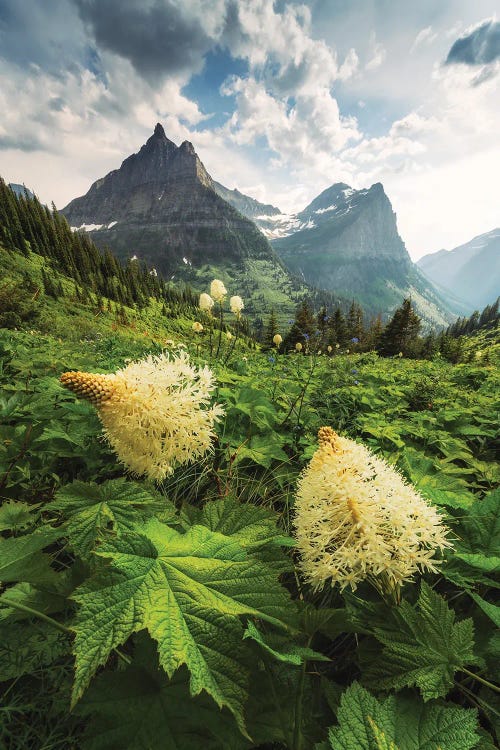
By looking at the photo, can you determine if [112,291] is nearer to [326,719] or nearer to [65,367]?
[65,367]

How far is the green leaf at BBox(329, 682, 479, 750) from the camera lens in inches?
48.6

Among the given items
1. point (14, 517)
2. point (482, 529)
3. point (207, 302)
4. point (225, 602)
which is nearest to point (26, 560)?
point (14, 517)

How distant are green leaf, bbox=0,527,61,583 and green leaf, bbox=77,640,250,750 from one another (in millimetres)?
633

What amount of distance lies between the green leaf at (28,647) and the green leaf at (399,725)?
4.45ft

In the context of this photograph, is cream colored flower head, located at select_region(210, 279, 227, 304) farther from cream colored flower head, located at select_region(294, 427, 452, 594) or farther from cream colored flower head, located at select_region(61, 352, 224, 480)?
cream colored flower head, located at select_region(294, 427, 452, 594)

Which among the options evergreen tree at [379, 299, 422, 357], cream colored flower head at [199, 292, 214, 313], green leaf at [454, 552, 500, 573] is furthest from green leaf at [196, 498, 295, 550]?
evergreen tree at [379, 299, 422, 357]

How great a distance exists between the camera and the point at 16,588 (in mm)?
1747

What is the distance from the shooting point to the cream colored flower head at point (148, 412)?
230 centimetres

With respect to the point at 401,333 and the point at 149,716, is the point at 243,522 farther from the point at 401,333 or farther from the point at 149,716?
the point at 401,333

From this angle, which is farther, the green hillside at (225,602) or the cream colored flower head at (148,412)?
the cream colored flower head at (148,412)

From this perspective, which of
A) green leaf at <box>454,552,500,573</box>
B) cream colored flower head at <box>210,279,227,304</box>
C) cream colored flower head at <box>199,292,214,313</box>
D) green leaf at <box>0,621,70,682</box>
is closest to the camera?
green leaf at <box>0,621,70,682</box>

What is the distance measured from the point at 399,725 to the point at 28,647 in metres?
1.81

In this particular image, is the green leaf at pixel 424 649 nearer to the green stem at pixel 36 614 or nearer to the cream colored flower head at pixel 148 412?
A: the green stem at pixel 36 614

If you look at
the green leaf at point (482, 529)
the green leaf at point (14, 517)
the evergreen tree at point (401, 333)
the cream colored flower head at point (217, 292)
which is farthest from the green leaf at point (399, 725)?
the evergreen tree at point (401, 333)
